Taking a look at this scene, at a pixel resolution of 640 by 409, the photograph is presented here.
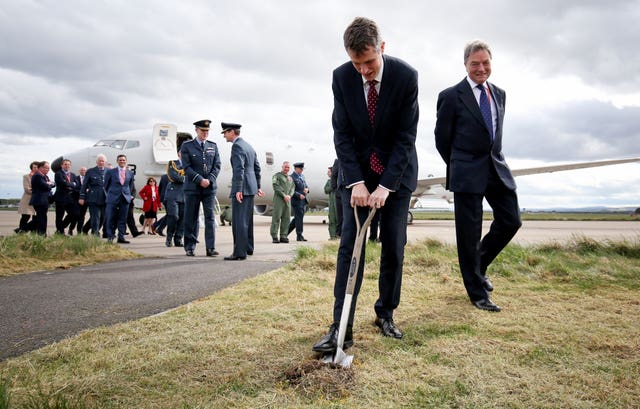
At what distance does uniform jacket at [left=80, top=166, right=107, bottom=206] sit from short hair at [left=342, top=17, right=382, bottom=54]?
9.08 meters

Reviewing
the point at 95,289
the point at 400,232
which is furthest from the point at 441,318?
the point at 95,289

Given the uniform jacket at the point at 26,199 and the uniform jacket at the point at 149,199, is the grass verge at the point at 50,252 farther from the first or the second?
the uniform jacket at the point at 149,199

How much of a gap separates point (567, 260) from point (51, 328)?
5.04 metres

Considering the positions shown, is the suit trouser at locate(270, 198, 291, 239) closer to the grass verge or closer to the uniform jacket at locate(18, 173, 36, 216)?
the grass verge

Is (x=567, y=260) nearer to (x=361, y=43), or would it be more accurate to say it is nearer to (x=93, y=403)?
(x=361, y=43)

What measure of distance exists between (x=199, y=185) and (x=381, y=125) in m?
4.95

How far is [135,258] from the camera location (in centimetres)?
622

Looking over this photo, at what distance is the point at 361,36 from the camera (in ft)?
7.30

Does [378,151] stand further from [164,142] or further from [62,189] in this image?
[164,142]

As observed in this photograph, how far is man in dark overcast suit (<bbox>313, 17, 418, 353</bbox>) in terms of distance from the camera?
249cm

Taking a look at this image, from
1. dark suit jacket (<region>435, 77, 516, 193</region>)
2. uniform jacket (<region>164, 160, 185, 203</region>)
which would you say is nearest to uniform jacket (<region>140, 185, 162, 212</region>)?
uniform jacket (<region>164, 160, 185, 203</region>)

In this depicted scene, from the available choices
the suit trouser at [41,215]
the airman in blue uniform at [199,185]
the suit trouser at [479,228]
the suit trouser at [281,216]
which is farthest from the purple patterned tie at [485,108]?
the suit trouser at [41,215]

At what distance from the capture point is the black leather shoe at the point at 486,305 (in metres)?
3.18

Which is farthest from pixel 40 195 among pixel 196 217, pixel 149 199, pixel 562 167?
pixel 562 167
